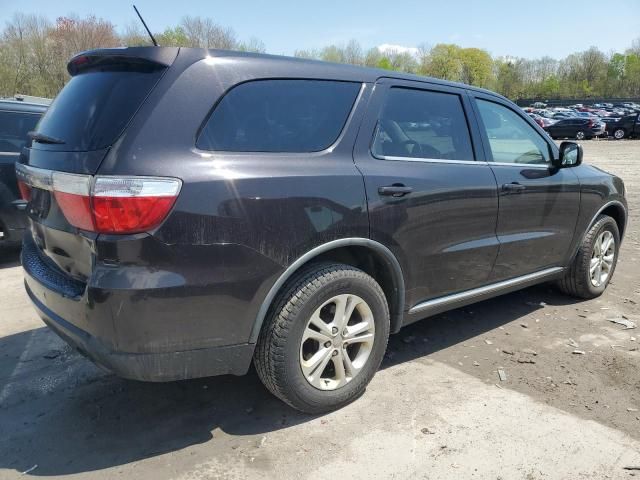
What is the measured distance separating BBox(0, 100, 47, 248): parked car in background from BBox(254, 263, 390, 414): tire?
416 cm

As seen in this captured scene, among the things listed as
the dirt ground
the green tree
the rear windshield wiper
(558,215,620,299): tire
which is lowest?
the dirt ground

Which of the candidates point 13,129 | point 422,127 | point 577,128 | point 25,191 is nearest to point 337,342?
point 422,127

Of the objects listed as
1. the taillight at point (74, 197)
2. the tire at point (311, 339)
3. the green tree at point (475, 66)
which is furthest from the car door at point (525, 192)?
the green tree at point (475, 66)

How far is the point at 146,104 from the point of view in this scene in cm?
235

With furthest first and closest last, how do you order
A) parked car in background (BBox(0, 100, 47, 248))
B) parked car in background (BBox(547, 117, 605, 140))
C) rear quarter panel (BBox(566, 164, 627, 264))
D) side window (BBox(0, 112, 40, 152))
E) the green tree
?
the green tree → parked car in background (BBox(547, 117, 605, 140)) → side window (BBox(0, 112, 40, 152)) → parked car in background (BBox(0, 100, 47, 248)) → rear quarter panel (BBox(566, 164, 627, 264))

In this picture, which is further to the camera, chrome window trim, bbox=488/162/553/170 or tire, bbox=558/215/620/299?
tire, bbox=558/215/620/299

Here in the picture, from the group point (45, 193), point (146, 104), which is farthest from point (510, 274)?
point (45, 193)

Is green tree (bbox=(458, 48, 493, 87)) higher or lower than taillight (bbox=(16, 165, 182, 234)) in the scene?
higher

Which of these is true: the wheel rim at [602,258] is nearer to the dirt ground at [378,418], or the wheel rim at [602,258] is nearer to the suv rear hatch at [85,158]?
the dirt ground at [378,418]

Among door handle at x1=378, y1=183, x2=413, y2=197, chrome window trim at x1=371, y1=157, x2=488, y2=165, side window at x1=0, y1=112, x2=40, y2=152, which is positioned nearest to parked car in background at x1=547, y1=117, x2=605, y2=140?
side window at x1=0, y1=112, x2=40, y2=152

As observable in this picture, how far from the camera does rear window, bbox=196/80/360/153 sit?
97.8 inches

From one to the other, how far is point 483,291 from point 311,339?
152cm

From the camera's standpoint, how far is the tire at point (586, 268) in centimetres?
459

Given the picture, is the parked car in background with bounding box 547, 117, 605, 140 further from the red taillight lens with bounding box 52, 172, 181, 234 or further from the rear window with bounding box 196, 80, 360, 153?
the red taillight lens with bounding box 52, 172, 181, 234
